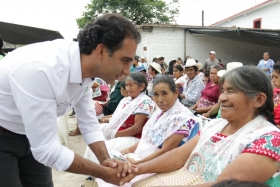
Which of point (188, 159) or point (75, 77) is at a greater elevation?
point (75, 77)

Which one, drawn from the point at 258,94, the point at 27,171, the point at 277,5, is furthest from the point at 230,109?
the point at 277,5

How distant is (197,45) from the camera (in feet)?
42.3

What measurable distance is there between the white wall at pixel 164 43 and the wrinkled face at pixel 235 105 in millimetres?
10446

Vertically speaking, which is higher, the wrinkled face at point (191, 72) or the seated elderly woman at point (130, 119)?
the wrinkled face at point (191, 72)

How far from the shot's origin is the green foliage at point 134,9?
23578 mm

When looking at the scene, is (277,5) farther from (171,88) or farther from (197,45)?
(171,88)

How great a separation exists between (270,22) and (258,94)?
18.4 meters

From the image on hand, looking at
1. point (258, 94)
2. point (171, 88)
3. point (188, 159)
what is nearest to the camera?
point (258, 94)

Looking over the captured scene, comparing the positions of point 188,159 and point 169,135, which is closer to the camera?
point 188,159

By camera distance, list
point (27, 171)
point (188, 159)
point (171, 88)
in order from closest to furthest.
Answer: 1. point (188, 159)
2. point (27, 171)
3. point (171, 88)

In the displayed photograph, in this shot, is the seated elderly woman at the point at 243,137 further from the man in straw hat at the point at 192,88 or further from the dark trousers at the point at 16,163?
the man in straw hat at the point at 192,88

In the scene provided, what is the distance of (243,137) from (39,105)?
3.88 feet

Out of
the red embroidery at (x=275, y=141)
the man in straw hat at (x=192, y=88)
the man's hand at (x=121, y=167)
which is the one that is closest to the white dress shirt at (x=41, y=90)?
the man's hand at (x=121, y=167)

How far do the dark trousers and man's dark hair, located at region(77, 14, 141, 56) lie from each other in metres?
0.74
